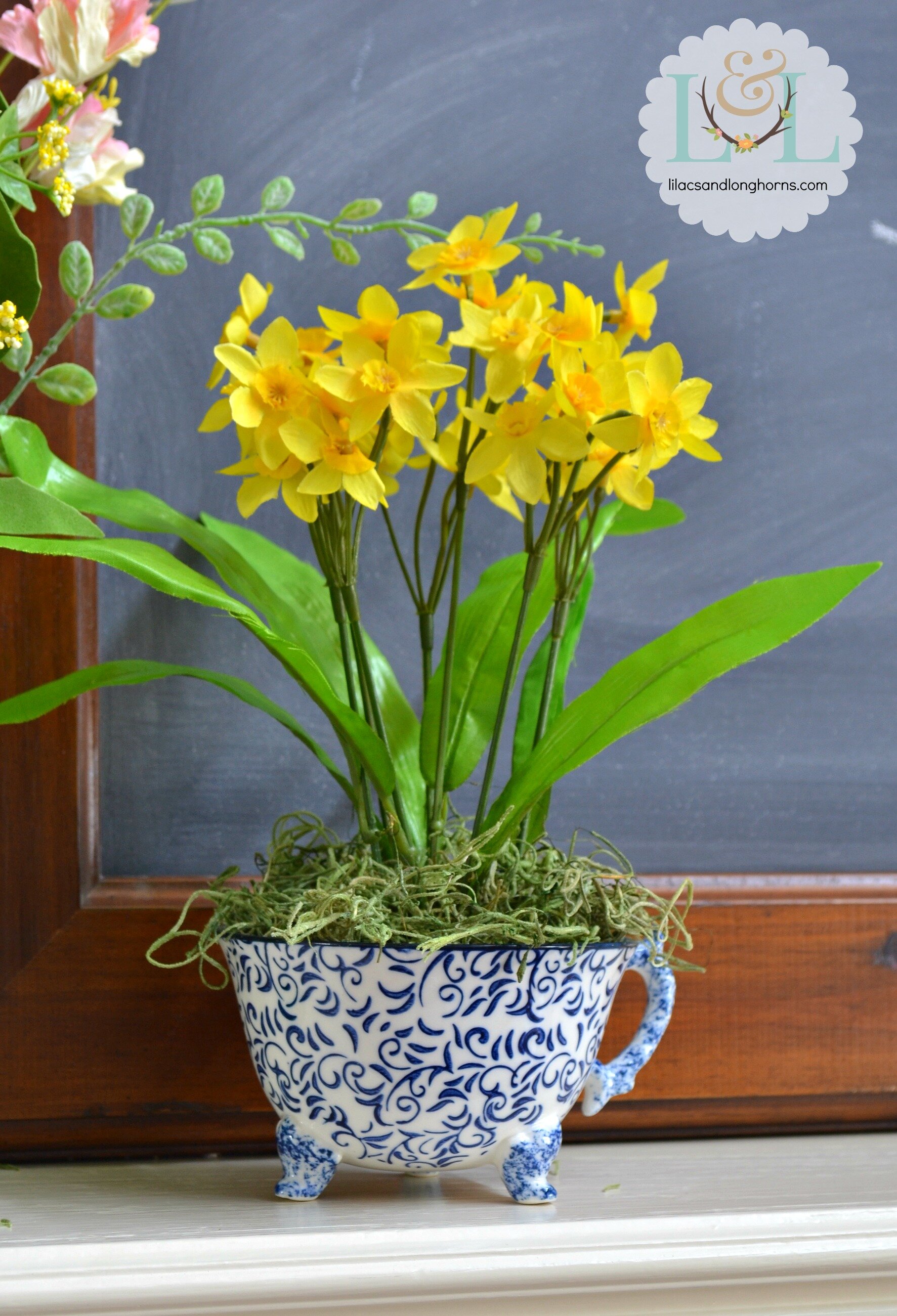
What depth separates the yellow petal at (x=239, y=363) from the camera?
1.48 ft

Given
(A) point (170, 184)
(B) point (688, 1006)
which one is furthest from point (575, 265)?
(B) point (688, 1006)

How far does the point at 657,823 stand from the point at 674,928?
69 millimetres

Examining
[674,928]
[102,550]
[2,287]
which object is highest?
[2,287]

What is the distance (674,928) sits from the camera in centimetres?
61

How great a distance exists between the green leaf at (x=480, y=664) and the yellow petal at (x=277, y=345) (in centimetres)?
16

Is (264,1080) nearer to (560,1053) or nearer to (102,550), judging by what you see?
(560,1053)

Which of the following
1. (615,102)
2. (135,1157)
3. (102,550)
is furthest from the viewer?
(615,102)

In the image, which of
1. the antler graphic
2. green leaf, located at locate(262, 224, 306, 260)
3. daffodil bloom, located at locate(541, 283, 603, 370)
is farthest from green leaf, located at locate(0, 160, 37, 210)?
the antler graphic

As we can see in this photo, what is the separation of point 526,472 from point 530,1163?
286 mm

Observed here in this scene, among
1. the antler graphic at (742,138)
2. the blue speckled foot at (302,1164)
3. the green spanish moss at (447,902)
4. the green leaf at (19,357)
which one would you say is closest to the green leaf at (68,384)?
the green leaf at (19,357)

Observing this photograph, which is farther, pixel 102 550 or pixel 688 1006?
pixel 688 1006

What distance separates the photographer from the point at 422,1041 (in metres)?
0.43

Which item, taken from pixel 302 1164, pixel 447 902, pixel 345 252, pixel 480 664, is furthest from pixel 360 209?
pixel 302 1164

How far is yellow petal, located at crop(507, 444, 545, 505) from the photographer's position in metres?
0.46
